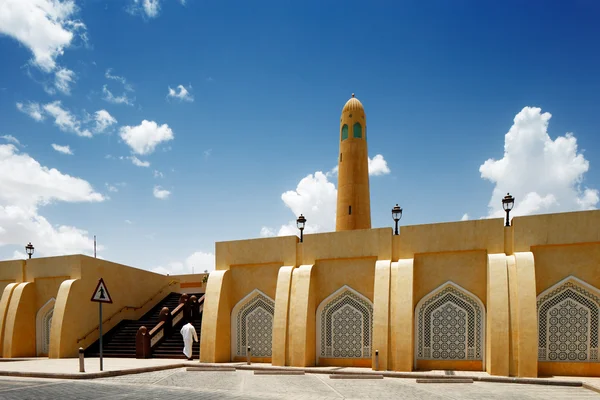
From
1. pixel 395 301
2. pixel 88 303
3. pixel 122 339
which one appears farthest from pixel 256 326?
pixel 88 303

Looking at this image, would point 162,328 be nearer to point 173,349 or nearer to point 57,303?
point 173,349

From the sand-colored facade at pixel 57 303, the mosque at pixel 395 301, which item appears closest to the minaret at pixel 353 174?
the mosque at pixel 395 301

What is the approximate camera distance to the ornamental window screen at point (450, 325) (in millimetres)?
13750

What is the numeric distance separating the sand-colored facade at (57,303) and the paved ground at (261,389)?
5.59m

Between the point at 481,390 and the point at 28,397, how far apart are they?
10057 millimetres

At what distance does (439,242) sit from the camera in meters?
14.4

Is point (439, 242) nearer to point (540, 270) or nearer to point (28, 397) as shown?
point (540, 270)

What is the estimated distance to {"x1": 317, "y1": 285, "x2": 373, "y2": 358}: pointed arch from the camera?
589 inches

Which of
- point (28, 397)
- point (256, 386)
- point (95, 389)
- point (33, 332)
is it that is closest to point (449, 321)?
point (256, 386)

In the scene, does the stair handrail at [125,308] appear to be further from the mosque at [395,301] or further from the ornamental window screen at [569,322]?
the ornamental window screen at [569,322]

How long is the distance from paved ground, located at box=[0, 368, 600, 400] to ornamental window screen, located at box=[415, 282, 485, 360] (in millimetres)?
1810

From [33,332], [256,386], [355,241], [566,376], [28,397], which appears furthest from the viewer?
[33,332]

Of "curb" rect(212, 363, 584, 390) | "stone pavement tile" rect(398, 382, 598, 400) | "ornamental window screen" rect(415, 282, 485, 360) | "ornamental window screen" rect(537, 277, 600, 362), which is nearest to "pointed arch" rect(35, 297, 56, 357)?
"curb" rect(212, 363, 584, 390)

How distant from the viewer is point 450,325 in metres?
14.0
